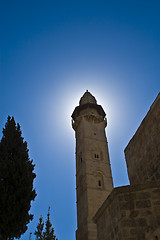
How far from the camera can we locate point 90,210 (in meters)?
19.2

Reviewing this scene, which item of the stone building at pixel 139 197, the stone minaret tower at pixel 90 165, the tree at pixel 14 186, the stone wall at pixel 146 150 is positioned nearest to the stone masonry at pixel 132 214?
the stone building at pixel 139 197

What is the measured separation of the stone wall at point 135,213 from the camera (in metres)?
3.29

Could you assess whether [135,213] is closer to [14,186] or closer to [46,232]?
[14,186]

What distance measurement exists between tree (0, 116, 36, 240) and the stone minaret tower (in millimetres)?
10927

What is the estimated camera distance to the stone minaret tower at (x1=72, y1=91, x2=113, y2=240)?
19.4 m

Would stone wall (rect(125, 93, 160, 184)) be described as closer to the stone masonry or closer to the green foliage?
the stone masonry

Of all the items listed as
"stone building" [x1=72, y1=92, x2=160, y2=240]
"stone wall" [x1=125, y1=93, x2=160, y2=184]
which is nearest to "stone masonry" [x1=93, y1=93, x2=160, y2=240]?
"stone building" [x1=72, y1=92, x2=160, y2=240]

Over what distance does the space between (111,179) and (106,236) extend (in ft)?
65.4

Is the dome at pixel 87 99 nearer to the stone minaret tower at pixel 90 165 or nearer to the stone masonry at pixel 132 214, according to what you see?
the stone minaret tower at pixel 90 165

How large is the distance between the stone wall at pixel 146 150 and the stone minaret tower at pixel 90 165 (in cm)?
1356

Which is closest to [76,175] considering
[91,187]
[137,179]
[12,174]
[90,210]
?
[91,187]

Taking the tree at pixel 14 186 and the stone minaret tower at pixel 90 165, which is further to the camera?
the stone minaret tower at pixel 90 165

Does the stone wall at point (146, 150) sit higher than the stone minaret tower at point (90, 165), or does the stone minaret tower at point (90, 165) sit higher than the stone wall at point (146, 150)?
the stone minaret tower at point (90, 165)

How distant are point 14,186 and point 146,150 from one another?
5.83 meters
